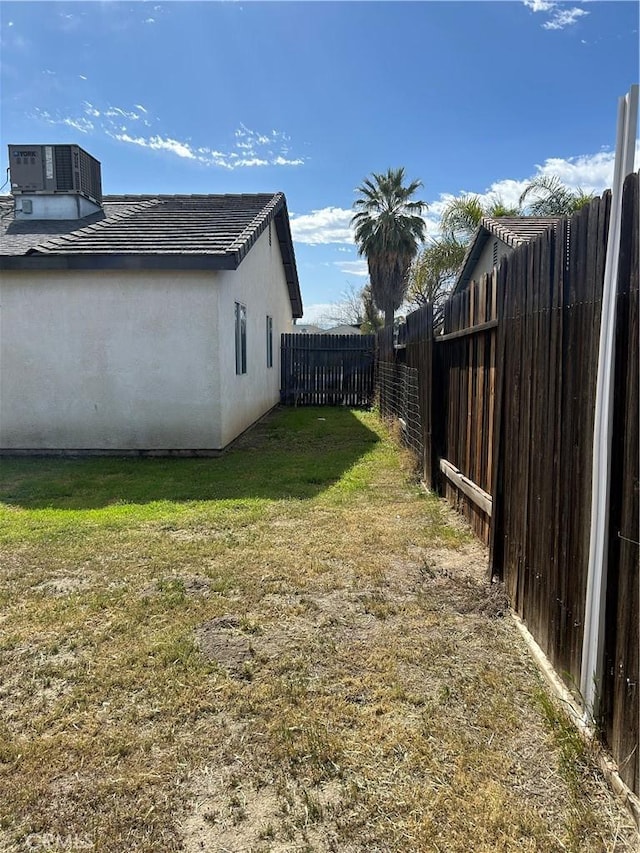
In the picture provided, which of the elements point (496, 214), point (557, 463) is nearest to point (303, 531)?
point (557, 463)

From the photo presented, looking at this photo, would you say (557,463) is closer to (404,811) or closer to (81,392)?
(404,811)

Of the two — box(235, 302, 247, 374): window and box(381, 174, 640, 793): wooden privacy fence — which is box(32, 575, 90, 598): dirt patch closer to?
box(381, 174, 640, 793): wooden privacy fence

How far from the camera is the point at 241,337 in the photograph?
31.8 feet

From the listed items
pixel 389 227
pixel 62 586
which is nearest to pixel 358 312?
pixel 389 227

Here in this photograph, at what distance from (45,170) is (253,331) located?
5465 mm

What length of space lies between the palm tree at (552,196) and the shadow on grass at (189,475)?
14121 millimetres

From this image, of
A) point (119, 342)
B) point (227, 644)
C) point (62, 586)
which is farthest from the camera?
point (119, 342)

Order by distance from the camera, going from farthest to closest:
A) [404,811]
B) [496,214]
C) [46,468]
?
[496,214] < [46,468] < [404,811]

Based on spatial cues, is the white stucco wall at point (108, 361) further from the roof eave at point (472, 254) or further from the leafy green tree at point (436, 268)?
the leafy green tree at point (436, 268)

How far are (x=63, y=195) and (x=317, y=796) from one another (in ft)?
39.9

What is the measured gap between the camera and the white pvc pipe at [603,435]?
6.08 ft

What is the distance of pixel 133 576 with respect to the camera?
3.80 meters

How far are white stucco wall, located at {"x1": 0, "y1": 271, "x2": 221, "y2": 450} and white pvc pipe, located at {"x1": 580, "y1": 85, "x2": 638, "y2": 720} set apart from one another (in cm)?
660

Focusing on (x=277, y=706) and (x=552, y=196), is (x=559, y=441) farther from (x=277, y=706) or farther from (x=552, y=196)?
(x=552, y=196)
